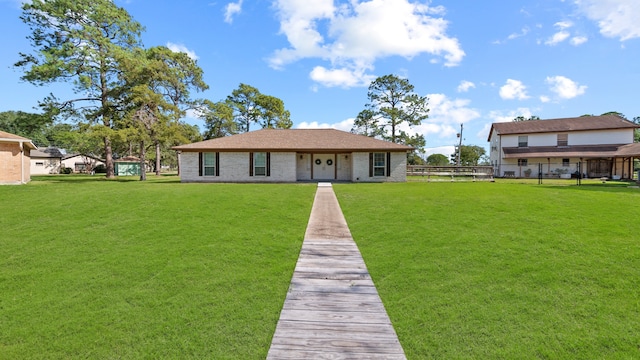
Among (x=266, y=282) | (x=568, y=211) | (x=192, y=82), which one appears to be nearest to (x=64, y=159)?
(x=192, y=82)

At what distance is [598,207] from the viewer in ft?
30.0

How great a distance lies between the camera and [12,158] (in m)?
18.7

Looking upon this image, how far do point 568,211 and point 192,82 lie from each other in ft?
136

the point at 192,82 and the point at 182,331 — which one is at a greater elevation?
the point at 192,82

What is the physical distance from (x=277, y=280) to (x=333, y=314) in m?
1.38

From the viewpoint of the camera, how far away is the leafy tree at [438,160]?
218 ft

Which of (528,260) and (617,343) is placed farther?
(528,260)

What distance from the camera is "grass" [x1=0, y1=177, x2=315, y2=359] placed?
3.55m

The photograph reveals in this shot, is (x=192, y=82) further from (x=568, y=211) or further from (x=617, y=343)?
(x=617, y=343)

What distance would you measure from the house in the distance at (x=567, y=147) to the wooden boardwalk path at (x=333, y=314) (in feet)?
104

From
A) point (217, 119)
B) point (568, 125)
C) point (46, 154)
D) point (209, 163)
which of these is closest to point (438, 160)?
point (568, 125)

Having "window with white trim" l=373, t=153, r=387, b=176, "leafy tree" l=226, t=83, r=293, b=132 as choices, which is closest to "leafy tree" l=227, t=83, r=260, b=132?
"leafy tree" l=226, t=83, r=293, b=132

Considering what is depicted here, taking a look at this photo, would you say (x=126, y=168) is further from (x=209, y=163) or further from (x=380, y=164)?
(x=380, y=164)

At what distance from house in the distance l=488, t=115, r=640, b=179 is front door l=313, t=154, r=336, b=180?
21.4m
